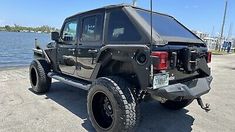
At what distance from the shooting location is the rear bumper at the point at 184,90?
3.13 meters

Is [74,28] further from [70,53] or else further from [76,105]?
[76,105]

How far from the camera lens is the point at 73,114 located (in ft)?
15.3

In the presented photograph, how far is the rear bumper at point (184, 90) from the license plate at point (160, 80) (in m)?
0.05

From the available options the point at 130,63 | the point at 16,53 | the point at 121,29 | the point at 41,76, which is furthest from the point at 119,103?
the point at 16,53

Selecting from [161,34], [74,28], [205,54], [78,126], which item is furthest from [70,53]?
[205,54]

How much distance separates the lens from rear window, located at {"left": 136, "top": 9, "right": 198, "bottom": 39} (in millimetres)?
3731

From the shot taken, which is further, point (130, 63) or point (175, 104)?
point (175, 104)

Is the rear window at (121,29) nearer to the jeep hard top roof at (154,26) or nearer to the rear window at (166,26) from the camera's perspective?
the jeep hard top roof at (154,26)

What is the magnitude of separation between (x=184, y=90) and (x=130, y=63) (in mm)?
833

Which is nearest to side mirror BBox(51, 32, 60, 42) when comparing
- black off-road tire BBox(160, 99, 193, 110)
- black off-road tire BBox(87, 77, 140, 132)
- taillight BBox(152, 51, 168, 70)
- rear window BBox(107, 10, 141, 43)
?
rear window BBox(107, 10, 141, 43)

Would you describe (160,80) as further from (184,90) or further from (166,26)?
(166,26)

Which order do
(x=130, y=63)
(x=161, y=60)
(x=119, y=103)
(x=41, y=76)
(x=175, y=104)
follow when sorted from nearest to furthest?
(x=161, y=60), (x=119, y=103), (x=130, y=63), (x=175, y=104), (x=41, y=76)

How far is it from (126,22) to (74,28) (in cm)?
177

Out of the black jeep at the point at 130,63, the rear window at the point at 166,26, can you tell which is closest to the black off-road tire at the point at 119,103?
the black jeep at the point at 130,63
